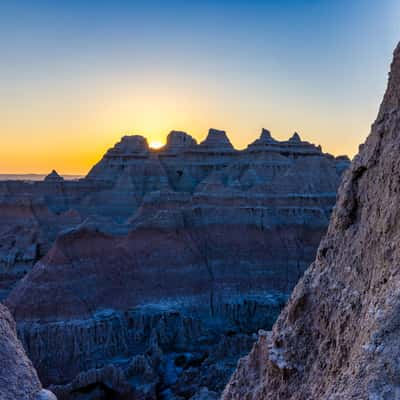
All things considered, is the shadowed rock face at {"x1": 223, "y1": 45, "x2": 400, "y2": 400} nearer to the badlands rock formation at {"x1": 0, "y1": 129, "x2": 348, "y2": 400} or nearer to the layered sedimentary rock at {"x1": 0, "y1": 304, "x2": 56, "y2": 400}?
the layered sedimentary rock at {"x1": 0, "y1": 304, "x2": 56, "y2": 400}

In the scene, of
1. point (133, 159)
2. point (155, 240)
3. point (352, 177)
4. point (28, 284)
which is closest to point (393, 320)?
point (352, 177)

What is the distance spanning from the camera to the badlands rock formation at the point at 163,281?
20.5 metres

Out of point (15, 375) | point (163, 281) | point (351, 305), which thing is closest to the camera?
point (351, 305)

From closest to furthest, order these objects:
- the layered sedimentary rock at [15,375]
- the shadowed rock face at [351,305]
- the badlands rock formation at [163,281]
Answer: the shadowed rock face at [351,305] → the layered sedimentary rock at [15,375] → the badlands rock formation at [163,281]

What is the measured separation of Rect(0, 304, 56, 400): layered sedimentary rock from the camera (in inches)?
288

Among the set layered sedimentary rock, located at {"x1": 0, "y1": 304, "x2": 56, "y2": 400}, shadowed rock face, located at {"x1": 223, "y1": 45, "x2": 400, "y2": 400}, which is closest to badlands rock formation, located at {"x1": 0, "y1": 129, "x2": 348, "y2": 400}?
layered sedimentary rock, located at {"x1": 0, "y1": 304, "x2": 56, "y2": 400}

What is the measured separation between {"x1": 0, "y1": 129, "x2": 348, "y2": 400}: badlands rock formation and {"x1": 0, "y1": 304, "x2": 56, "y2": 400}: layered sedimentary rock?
9748 millimetres

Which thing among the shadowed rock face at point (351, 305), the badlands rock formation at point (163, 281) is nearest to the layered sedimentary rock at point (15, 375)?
the shadowed rock face at point (351, 305)

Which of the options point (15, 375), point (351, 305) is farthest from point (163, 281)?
point (351, 305)

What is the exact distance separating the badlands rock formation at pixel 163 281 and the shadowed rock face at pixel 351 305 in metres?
10.7

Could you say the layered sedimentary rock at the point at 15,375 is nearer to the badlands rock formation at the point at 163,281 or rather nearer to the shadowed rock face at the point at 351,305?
the shadowed rock face at the point at 351,305

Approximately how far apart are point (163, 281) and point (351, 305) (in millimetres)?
21859

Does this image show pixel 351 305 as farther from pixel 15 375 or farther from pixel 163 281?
pixel 163 281

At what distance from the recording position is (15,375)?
301 inches
